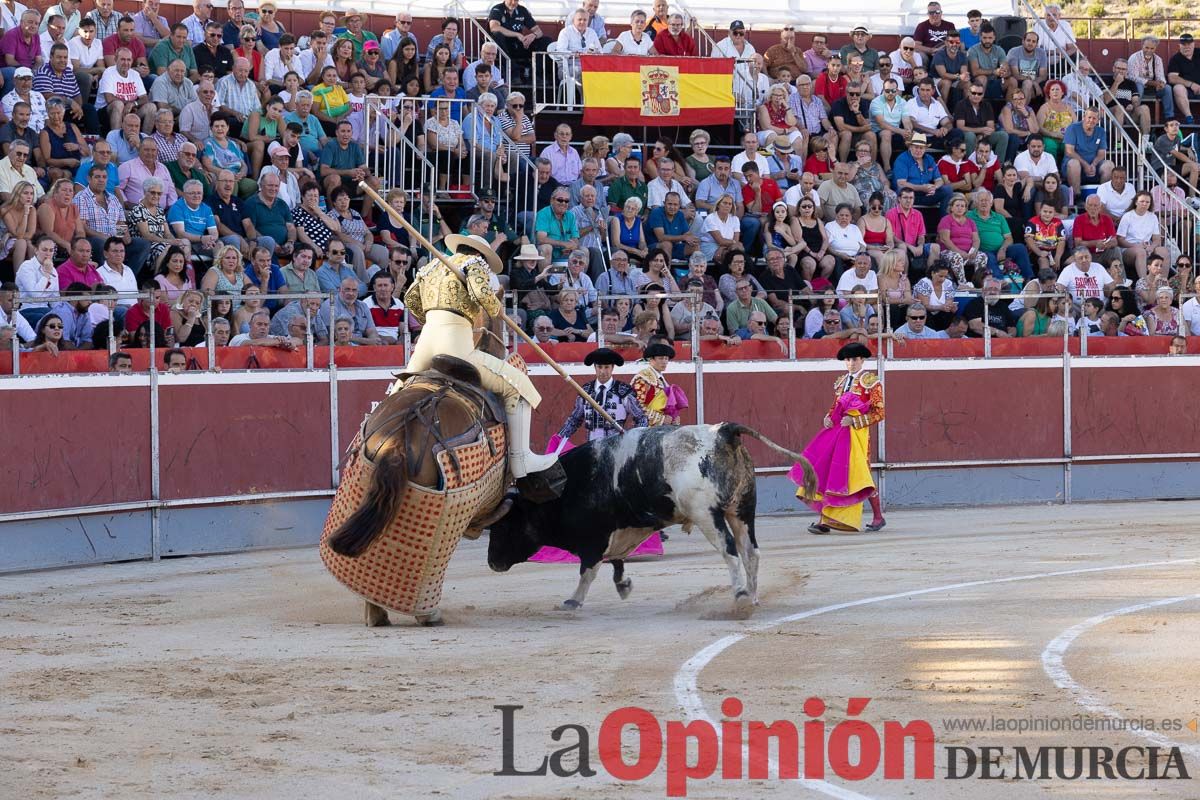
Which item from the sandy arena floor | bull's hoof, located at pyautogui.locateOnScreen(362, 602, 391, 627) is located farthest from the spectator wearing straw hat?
bull's hoof, located at pyautogui.locateOnScreen(362, 602, 391, 627)

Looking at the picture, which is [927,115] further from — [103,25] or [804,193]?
[103,25]

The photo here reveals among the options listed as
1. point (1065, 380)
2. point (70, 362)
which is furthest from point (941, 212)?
point (70, 362)

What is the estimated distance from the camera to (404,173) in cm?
1638

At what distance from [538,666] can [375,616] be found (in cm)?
155

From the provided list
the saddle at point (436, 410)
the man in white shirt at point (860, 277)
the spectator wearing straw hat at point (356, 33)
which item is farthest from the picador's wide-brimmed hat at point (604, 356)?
the spectator wearing straw hat at point (356, 33)

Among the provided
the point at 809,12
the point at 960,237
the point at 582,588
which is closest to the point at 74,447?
the point at 582,588

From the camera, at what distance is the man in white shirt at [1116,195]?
1897 cm

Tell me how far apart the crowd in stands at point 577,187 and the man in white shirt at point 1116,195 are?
0.08 feet

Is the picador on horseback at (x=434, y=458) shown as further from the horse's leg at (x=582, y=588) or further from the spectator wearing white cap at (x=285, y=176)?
the spectator wearing white cap at (x=285, y=176)

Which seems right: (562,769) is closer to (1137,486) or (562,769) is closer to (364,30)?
(1137,486)

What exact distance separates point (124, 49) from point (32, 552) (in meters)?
4.91

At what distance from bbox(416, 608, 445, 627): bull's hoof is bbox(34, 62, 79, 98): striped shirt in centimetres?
747

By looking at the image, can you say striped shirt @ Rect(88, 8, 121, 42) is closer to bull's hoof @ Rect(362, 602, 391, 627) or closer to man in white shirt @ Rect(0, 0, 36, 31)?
man in white shirt @ Rect(0, 0, 36, 31)

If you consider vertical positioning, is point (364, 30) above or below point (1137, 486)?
above
